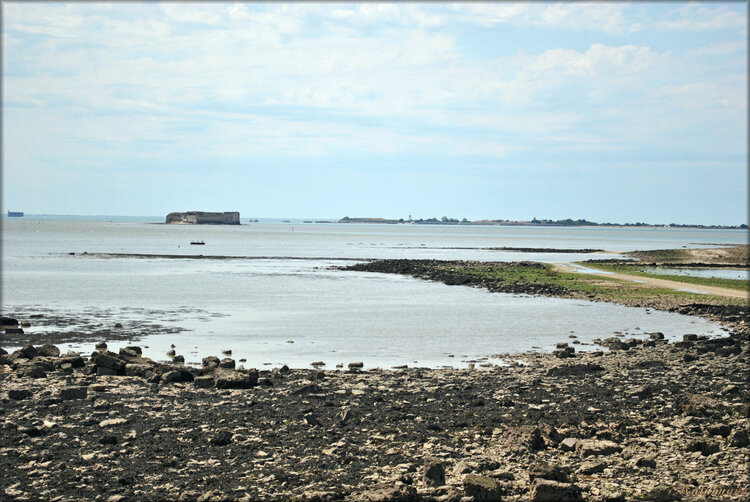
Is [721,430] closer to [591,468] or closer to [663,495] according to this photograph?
[591,468]

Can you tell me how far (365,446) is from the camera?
1318 centimetres

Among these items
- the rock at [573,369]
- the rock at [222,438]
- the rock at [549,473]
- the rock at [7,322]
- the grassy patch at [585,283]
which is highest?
the rock at [549,473]

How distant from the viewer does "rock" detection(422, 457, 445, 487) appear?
36.2 ft

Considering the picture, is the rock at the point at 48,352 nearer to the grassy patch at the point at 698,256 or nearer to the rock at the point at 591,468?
the rock at the point at 591,468

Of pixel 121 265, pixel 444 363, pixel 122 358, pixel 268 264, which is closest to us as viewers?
pixel 122 358

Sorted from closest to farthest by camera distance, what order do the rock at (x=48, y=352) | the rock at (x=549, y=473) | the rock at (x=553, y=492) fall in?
the rock at (x=553, y=492)
the rock at (x=549, y=473)
the rock at (x=48, y=352)

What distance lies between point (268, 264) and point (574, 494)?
80.0 m

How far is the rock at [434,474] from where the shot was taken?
11.0 metres

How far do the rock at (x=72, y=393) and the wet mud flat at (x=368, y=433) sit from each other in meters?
0.03

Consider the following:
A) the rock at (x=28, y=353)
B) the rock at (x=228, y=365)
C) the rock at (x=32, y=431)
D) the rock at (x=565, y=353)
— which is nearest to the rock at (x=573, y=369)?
the rock at (x=565, y=353)

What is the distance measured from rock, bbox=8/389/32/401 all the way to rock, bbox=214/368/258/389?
441 cm

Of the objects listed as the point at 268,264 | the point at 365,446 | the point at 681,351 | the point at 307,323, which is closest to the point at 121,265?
the point at 268,264

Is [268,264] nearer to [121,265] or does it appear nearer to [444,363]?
[121,265]

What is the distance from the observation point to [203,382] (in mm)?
18344
